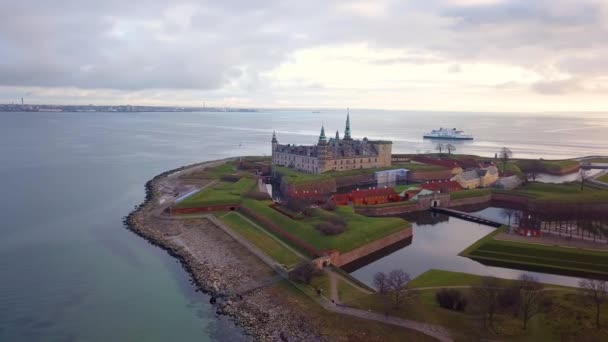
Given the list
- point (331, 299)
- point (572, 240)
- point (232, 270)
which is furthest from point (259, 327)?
point (572, 240)

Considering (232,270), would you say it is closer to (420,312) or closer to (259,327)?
(259,327)

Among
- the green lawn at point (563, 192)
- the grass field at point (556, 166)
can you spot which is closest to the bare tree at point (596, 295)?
the green lawn at point (563, 192)

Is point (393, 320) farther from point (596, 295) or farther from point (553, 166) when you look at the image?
point (553, 166)

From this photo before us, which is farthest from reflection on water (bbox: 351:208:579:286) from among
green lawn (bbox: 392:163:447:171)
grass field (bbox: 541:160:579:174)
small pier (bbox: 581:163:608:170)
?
small pier (bbox: 581:163:608:170)

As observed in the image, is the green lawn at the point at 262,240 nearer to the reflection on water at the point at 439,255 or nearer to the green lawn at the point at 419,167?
the reflection on water at the point at 439,255

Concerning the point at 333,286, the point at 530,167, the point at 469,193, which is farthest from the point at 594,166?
the point at 333,286

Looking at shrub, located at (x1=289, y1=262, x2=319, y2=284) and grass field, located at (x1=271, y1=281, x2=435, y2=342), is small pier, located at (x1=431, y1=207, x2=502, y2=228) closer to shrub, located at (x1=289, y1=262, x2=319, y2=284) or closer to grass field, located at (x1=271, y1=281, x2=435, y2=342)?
shrub, located at (x1=289, y1=262, x2=319, y2=284)
